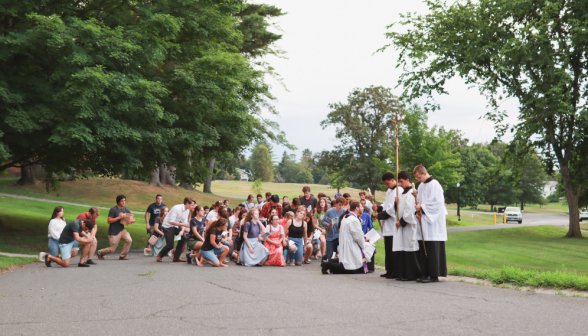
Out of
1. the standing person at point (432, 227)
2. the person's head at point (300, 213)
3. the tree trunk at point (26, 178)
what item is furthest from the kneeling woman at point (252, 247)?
the tree trunk at point (26, 178)

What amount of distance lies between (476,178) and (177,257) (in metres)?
62.9

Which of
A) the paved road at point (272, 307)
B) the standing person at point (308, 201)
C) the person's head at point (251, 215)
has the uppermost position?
the standing person at point (308, 201)

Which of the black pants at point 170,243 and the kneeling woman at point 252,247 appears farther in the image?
the black pants at point 170,243

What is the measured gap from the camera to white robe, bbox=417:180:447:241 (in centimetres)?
967

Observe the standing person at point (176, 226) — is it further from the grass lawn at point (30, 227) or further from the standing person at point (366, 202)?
the grass lawn at point (30, 227)

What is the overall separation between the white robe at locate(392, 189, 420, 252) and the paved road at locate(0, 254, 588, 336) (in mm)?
745

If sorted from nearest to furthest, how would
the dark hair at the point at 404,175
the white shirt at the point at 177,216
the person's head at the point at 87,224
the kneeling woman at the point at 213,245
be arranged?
1. the dark hair at the point at 404,175
2. the person's head at the point at 87,224
3. the kneeling woman at the point at 213,245
4. the white shirt at the point at 177,216

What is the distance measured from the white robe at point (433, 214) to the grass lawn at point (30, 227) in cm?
1252

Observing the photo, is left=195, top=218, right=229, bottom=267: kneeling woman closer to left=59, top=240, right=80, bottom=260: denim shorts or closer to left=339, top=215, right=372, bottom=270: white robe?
left=59, top=240, right=80, bottom=260: denim shorts

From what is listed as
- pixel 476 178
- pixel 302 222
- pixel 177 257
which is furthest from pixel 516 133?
pixel 476 178

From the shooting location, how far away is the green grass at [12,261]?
1253 centimetres

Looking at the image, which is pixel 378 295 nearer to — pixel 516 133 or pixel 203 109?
pixel 203 109

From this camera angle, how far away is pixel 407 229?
10117 mm

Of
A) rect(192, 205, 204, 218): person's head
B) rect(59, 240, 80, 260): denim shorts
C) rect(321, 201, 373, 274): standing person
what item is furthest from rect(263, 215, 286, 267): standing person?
rect(59, 240, 80, 260): denim shorts
